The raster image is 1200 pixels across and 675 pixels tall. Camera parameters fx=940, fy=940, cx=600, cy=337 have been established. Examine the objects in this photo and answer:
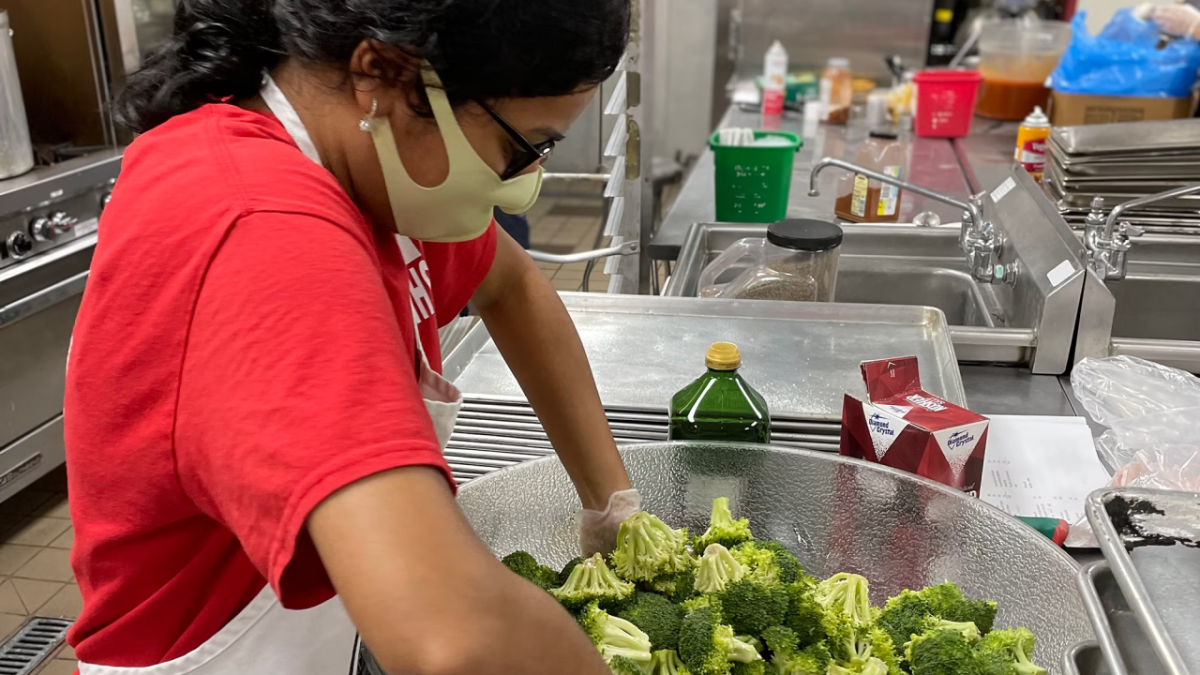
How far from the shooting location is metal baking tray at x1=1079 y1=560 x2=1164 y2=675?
0.56m

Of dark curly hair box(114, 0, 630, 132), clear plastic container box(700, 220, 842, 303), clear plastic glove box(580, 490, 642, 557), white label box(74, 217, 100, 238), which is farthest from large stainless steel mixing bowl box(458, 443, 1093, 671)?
white label box(74, 217, 100, 238)

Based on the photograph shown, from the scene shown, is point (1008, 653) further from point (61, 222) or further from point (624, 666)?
point (61, 222)

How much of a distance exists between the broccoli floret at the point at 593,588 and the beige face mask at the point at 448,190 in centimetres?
35

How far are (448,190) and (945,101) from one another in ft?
11.0

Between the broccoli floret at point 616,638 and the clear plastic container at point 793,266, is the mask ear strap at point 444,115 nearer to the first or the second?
the broccoli floret at point 616,638

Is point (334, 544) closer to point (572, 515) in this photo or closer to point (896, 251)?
point (572, 515)

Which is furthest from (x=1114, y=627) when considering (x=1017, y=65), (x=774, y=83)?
(x=1017, y=65)

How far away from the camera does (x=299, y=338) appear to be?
549 millimetres

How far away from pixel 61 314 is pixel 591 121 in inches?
69.7

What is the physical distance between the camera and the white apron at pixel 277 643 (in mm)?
772

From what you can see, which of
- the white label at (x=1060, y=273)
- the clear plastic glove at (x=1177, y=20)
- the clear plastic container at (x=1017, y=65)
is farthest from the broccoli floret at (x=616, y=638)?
the clear plastic container at (x=1017, y=65)

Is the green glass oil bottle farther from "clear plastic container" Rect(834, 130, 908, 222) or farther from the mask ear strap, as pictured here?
"clear plastic container" Rect(834, 130, 908, 222)

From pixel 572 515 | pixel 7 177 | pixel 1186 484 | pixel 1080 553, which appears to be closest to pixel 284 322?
pixel 572 515

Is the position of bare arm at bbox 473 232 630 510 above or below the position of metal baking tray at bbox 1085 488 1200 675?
below
